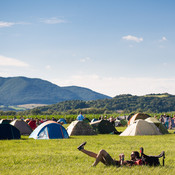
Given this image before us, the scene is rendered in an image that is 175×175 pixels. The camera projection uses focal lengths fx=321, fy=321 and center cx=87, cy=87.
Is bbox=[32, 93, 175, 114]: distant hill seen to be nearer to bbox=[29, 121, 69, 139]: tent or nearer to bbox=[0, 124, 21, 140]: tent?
bbox=[29, 121, 69, 139]: tent

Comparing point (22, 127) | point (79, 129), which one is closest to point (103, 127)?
point (79, 129)

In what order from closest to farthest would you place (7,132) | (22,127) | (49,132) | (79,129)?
(7,132) → (49,132) → (79,129) → (22,127)

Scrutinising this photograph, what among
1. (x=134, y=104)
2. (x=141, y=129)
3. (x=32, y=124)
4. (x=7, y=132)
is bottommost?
(x=32, y=124)

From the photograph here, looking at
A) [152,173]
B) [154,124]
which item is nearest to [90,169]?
[152,173]

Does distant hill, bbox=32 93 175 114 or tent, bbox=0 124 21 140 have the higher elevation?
distant hill, bbox=32 93 175 114

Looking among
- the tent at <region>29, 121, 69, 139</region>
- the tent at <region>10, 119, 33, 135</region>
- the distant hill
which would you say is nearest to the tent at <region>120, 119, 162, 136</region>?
the tent at <region>29, 121, 69, 139</region>

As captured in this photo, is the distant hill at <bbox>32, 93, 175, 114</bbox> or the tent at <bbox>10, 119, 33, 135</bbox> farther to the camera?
the distant hill at <bbox>32, 93, 175, 114</bbox>

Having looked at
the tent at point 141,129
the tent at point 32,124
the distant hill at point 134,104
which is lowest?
the tent at point 32,124

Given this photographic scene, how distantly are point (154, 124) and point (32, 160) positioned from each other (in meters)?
16.3

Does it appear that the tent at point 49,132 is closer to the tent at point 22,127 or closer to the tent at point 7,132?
the tent at point 7,132

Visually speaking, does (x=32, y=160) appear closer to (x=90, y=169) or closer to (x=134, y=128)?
(x=90, y=169)

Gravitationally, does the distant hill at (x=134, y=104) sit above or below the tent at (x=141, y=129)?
above

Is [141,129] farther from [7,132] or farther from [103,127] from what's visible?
[7,132]

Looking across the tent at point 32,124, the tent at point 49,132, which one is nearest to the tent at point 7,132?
the tent at point 49,132
